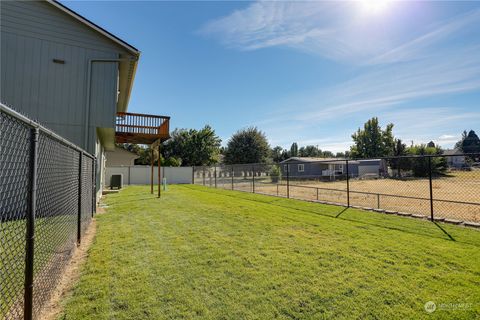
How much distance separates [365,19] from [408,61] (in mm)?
3734

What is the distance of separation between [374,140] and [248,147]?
24.1m

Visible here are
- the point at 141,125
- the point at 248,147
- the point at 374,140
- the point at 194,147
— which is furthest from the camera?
the point at 374,140

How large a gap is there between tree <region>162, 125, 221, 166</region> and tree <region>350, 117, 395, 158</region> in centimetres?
2638

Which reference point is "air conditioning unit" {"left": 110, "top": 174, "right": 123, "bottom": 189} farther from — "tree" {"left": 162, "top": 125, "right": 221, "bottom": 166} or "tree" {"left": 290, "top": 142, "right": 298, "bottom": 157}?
"tree" {"left": 290, "top": 142, "right": 298, "bottom": 157}

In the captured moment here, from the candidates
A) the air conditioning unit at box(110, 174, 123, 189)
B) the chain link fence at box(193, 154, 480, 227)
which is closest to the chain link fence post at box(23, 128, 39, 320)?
the chain link fence at box(193, 154, 480, 227)

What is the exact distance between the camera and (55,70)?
769 cm

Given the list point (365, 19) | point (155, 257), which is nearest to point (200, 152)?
point (365, 19)

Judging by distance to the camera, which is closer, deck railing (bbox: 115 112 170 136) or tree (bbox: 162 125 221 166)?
deck railing (bbox: 115 112 170 136)

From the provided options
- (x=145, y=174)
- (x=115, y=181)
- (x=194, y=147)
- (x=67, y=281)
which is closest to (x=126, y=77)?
(x=115, y=181)

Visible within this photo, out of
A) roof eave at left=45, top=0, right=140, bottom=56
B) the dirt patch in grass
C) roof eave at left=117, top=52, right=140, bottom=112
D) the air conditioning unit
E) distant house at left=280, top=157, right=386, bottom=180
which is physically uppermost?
roof eave at left=45, top=0, right=140, bottom=56

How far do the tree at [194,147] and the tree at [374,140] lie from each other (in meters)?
26.4

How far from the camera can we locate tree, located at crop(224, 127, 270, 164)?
33.2 metres

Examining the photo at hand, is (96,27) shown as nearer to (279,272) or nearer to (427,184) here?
(279,272)

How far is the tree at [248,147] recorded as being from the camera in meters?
33.2
